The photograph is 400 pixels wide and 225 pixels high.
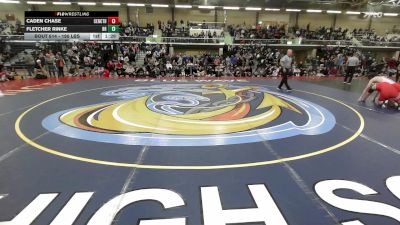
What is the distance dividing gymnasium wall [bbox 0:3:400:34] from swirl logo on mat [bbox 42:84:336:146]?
2205 centimetres

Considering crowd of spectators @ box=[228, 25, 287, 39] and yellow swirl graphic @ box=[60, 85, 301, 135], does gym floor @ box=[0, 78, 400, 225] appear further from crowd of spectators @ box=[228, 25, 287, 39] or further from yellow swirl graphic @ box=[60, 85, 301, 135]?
crowd of spectators @ box=[228, 25, 287, 39]

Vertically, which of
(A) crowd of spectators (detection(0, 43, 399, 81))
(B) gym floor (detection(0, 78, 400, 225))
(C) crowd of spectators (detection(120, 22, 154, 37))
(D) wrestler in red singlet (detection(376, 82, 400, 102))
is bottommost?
(B) gym floor (detection(0, 78, 400, 225))

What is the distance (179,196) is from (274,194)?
1109 millimetres

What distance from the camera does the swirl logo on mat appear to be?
4887mm

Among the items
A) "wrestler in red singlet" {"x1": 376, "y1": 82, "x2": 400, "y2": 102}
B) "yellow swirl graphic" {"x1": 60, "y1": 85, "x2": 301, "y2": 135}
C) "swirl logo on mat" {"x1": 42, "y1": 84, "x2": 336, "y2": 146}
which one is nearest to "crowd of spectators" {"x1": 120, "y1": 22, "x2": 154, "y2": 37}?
"swirl logo on mat" {"x1": 42, "y1": 84, "x2": 336, "y2": 146}

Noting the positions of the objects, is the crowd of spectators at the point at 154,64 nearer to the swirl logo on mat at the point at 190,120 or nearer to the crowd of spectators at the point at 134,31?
the crowd of spectators at the point at 134,31

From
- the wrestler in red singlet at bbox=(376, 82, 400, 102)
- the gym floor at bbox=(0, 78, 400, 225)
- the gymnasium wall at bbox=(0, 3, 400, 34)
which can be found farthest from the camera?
the gymnasium wall at bbox=(0, 3, 400, 34)

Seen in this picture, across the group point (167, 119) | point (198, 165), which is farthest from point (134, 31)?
point (198, 165)

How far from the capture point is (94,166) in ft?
12.1

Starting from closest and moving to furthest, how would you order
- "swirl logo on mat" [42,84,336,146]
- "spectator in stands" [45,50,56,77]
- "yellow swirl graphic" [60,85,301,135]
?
"swirl logo on mat" [42,84,336,146] → "yellow swirl graphic" [60,85,301,135] → "spectator in stands" [45,50,56,77]

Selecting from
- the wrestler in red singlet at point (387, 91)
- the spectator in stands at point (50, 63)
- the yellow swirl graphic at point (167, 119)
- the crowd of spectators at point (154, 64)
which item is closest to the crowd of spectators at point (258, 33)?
the crowd of spectators at point (154, 64)
